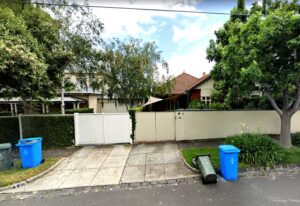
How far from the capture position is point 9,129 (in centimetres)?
824

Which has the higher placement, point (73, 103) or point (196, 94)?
point (196, 94)

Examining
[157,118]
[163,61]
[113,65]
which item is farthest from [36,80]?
[163,61]

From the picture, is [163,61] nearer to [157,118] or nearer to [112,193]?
[157,118]

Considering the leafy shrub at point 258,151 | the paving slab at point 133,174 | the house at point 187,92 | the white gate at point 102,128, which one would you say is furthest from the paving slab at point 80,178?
the house at point 187,92

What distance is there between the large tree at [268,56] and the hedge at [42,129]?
7.79 meters

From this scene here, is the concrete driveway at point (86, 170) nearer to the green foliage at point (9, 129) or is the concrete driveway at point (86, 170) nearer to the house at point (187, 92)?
the green foliage at point (9, 129)

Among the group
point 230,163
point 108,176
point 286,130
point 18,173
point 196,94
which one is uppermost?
point 196,94

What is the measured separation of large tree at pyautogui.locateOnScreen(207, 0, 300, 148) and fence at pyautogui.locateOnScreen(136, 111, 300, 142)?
207cm

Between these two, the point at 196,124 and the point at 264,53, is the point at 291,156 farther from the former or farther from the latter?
the point at 196,124

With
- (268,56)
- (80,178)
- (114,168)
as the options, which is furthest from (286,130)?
(80,178)

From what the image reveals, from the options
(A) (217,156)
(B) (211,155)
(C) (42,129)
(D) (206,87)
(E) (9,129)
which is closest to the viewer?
(A) (217,156)

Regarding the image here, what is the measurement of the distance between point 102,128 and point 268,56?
781cm

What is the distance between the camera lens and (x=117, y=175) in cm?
548

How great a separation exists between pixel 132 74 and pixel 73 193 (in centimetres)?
905
